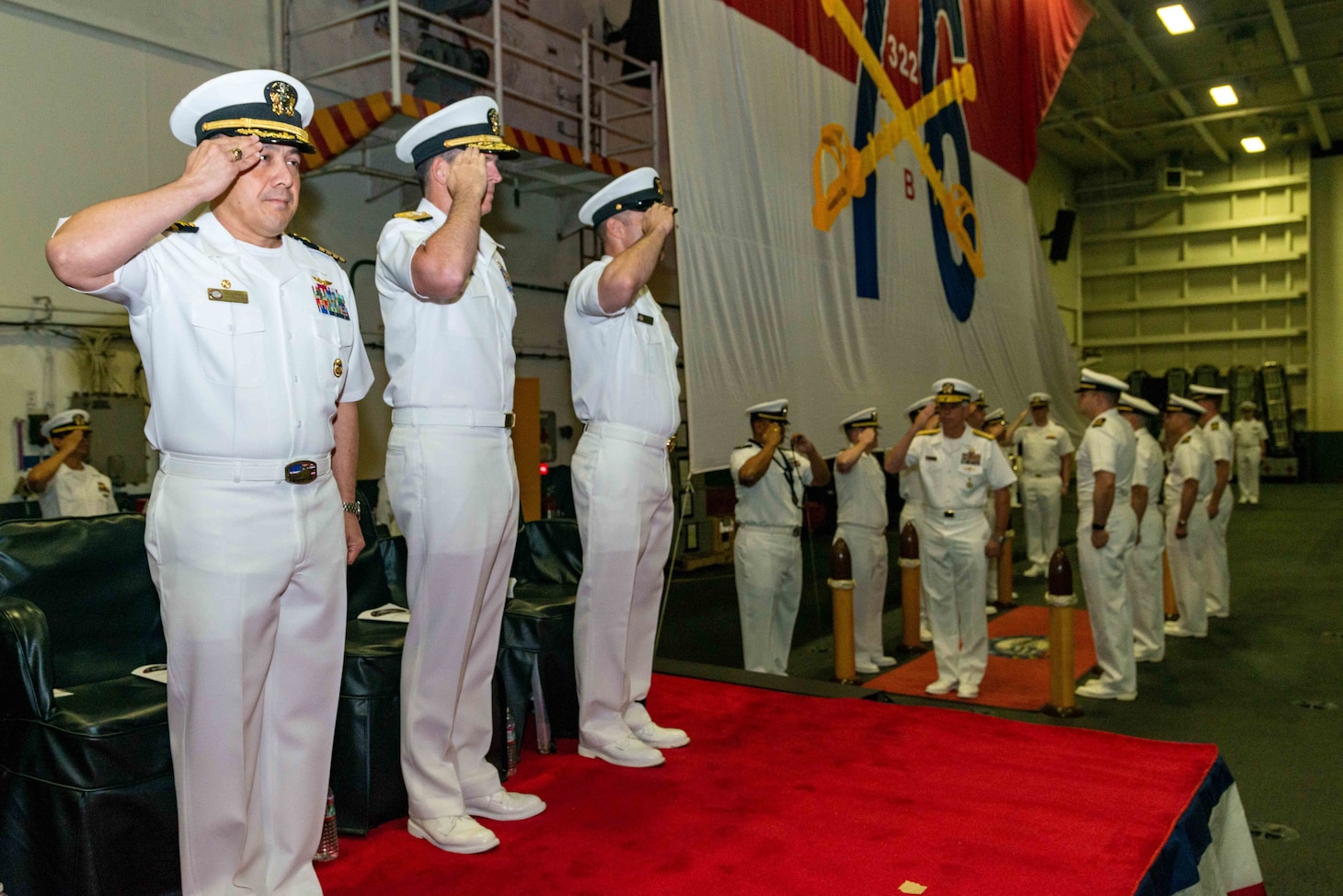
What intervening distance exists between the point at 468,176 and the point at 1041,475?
891cm

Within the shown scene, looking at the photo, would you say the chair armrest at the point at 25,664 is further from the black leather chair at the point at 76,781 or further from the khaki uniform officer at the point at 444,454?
the khaki uniform officer at the point at 444,454

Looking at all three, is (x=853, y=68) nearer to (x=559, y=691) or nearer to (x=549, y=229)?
(x=549, y=229)

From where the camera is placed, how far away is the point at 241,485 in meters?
1.92

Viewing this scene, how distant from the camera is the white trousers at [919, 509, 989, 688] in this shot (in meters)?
5.77

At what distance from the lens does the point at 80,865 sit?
2121 millimetres

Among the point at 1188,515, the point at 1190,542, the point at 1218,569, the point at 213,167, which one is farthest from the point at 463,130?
the point at 1218,569

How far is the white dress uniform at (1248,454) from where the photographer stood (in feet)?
53.6

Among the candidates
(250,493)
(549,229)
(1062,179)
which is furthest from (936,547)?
(1062,179)

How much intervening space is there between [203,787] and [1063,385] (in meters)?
10.6

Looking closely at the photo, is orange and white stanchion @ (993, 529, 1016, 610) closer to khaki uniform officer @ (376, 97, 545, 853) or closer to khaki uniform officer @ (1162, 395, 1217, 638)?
khaki uniform officer @ (1162, 395, 1217, 638)

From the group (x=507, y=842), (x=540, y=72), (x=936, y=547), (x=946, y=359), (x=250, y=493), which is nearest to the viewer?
(x=250, y=493)

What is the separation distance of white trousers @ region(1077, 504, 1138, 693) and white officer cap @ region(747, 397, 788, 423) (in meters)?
1.71

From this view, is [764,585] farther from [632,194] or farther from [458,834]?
[458,834]

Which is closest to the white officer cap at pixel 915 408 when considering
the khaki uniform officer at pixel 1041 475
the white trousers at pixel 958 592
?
the white trousers at pixel 958 592
